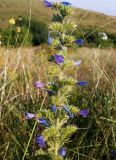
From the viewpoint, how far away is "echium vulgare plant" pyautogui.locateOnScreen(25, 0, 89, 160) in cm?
217

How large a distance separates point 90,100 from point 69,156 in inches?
37.7

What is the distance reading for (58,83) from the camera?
225cm

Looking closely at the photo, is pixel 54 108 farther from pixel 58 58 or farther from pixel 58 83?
pixel 58 58

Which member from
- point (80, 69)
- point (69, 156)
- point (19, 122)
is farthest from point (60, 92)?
point (80, 69)

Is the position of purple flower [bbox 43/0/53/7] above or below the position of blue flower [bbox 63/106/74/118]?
above

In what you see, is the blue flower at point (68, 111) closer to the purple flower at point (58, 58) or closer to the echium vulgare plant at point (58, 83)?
the echium vulgare plant at point (58, 83)

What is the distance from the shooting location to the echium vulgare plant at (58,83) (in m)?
2.17

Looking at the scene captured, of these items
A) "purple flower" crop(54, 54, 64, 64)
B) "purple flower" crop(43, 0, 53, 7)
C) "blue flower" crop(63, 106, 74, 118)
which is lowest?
"blue flower" crop(63, 106, 74, 118)

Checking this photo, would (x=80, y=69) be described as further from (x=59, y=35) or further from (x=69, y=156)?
(x=59, y=35)

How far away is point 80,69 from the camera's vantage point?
6805mm

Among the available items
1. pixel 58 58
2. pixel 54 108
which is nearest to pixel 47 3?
pixel 58 58

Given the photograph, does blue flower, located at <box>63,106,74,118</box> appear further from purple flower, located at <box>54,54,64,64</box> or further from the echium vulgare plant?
purple flower, located at <box>54,54,64,64</box>

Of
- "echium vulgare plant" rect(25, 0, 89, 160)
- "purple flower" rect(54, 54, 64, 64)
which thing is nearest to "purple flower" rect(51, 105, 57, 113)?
"echium vulgare plant" rect(25, 0, 89, 160)

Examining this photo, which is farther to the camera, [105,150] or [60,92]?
[105,150]
